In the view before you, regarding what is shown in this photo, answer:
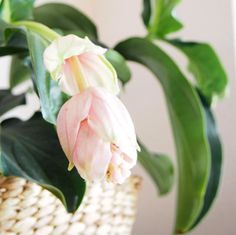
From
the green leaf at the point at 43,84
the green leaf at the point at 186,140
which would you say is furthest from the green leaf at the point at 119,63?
the green leaf at the point at 43,84

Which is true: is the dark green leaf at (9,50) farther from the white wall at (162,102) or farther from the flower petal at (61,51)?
the white wall at (162,102)

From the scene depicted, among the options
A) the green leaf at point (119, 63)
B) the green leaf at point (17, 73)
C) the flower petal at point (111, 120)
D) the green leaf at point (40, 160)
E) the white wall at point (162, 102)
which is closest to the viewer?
the flower petal at point (111, 120)

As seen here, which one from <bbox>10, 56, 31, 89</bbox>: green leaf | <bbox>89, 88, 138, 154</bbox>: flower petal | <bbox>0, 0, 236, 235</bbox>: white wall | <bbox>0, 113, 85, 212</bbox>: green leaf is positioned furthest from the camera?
<bbox>0, 0, 236, 235</bbox>: white wall

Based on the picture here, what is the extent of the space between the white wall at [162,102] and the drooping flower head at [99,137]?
2.05 feet

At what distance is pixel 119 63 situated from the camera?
1.64 ft

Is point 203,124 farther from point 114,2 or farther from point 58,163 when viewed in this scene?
point 114,2

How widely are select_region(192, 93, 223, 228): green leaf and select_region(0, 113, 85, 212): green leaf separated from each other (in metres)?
0.13

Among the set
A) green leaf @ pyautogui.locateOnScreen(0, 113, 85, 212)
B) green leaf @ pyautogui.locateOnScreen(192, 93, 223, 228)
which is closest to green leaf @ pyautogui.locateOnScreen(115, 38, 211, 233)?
green leaf @ pyautogui.locateOnScreen(192, 93, 223, 228)

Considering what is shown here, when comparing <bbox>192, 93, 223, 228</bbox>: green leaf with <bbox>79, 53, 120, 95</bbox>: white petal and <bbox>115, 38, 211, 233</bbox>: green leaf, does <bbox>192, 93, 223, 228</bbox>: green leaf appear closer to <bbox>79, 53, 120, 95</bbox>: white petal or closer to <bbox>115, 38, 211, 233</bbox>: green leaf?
<bbox>115, 38, 211, 233</bbox>: green leaf

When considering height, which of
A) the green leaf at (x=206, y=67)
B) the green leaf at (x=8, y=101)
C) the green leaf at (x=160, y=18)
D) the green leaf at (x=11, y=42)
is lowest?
the green leaf at (x=8, y=101)

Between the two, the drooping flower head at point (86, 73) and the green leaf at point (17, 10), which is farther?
the green leaf at point (17, 10)

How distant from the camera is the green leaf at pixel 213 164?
0.45 meters

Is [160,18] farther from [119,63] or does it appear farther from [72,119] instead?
[72,119]

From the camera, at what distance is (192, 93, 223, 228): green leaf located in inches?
17.7
